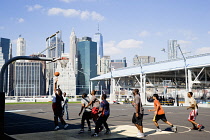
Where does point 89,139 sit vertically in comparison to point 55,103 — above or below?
below

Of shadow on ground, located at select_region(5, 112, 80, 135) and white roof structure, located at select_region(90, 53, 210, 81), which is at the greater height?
white roof structure, located at select_region(90, 53, 210, 81)

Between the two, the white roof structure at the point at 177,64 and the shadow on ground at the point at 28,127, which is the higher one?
the white roof structure at the point at 177,64

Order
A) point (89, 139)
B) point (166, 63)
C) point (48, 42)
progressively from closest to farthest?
1. point (89, 139)
2. point (48, 42)
3. point (166, 63)

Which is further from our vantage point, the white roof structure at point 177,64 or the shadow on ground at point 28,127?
the white roof structure at point 177,64

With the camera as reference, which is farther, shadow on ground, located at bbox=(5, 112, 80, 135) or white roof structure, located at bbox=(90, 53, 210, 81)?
white roof structure, located at bbox=(90, 53, 210, 81)

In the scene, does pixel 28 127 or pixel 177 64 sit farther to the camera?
pixel 177 64

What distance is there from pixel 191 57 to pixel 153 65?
10.2 m

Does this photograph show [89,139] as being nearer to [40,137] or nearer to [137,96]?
[40,137]

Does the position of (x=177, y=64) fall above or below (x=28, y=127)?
above

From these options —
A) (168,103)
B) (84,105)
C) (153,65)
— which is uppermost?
(153,65)

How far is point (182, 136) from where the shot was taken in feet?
32.8

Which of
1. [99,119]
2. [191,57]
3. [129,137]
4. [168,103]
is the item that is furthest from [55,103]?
[191,57]

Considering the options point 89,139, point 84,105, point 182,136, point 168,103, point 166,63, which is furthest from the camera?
point 166,63

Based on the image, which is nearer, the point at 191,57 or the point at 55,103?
the point at 55,103
